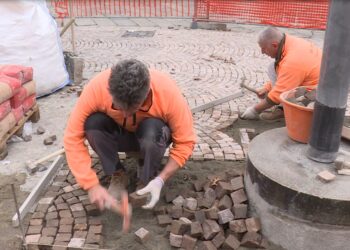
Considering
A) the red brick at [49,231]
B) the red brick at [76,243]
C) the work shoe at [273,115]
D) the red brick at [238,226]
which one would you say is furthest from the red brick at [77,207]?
the work shoe at [273,115]

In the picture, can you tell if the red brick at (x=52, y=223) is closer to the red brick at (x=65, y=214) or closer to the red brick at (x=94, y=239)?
the red brick at (x=65, y=214)

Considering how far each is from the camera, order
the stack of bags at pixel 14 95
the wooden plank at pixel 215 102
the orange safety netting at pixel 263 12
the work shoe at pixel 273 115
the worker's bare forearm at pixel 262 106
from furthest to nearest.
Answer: the orange safety netting at pixel 263 12
the wooden plank at pixel 215 102
the work shoe at pixel 273 115
the worker's bare forearm at pixel 262 106
the stack of bags at pixel 14 95

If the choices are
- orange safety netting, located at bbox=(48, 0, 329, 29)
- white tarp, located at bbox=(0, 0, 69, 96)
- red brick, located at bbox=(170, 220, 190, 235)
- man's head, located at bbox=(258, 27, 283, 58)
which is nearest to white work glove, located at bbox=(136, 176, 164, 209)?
red brick, located at bbox=(170, 220, 190, 235)

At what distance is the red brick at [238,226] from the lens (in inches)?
124

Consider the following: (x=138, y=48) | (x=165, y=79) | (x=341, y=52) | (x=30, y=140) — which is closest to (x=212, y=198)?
(x=165, y=79)

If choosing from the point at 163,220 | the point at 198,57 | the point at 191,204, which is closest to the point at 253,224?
the point at 191,204

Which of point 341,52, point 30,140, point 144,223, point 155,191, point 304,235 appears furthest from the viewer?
point 30,140

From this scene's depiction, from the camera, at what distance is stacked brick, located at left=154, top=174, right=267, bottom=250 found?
3125 millimetres

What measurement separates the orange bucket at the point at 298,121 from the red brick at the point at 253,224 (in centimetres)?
78

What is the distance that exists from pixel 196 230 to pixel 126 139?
35.9 inches

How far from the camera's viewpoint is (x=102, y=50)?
8.73m

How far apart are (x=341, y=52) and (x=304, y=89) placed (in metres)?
0.98

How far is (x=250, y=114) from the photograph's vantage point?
5.31m

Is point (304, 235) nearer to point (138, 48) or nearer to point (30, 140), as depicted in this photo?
point (30, 140)
